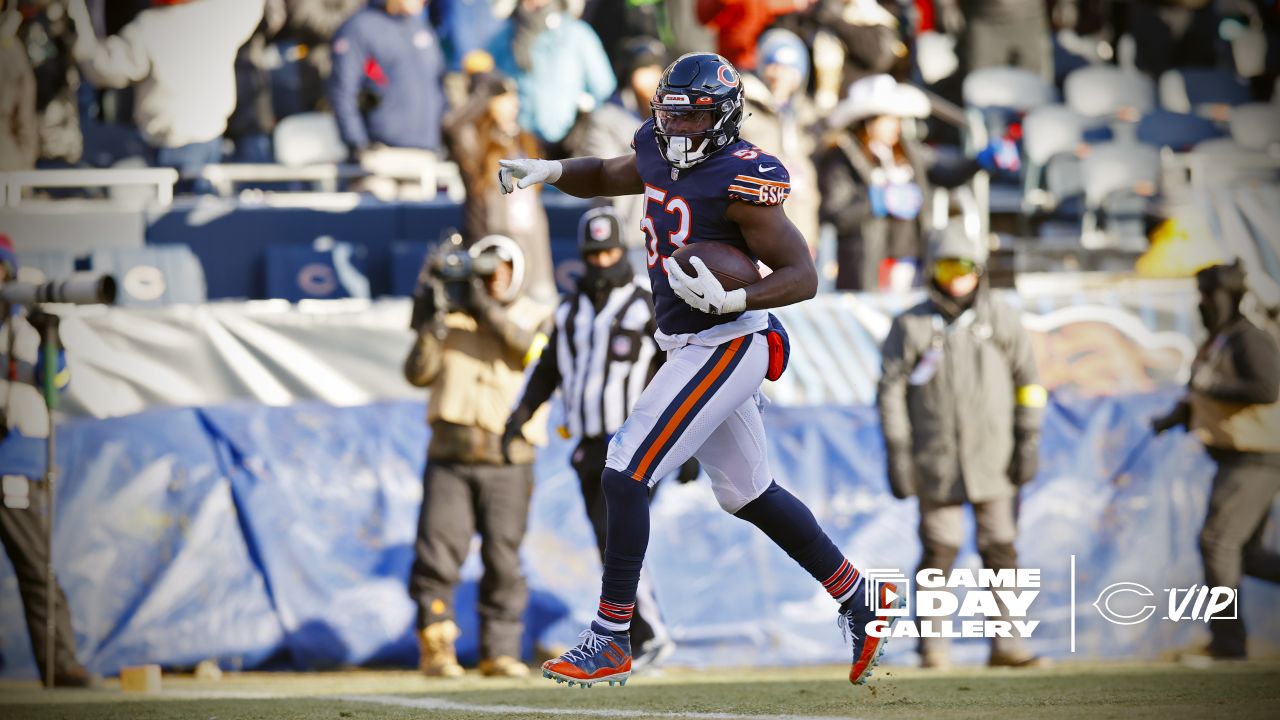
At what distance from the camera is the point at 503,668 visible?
7.70 m

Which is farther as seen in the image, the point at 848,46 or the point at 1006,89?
the point at 1006,89

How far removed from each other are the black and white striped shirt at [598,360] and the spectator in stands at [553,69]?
120 inches

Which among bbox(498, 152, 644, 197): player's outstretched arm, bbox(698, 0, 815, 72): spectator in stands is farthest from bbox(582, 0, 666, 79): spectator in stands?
bbox(498, 152, 644, 197): player's outstretched arm

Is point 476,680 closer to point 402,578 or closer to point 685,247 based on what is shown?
point 402,578

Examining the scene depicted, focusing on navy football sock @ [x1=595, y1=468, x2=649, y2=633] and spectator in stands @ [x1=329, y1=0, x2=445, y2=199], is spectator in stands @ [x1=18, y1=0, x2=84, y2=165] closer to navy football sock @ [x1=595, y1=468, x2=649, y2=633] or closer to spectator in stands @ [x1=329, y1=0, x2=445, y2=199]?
spectator in stands @ [x1=329, y1=0, x2=445, y2=199]

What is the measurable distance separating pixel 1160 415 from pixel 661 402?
4.67 meters

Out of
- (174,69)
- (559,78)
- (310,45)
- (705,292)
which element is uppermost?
(310,45)

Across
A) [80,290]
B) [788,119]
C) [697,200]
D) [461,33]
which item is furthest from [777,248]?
[461,33]

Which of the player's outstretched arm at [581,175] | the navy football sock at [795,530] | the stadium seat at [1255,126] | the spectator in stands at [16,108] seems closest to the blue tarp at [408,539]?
the spectator in stands at [16,108]

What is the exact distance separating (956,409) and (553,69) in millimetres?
3595

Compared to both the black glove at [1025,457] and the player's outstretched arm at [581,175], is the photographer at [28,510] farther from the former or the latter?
the black glove at [1025,457]

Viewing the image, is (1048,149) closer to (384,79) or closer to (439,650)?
(384,79)

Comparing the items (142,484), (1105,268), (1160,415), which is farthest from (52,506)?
(1105,268)

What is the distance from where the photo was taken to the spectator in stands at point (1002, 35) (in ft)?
39.6
